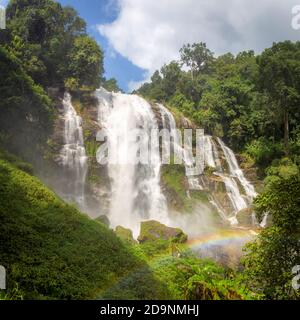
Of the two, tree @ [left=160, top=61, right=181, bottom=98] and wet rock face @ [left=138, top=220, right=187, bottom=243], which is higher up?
tree @ [left=160, top=61, right=181, bottom=98]

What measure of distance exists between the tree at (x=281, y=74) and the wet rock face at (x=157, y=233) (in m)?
16.2

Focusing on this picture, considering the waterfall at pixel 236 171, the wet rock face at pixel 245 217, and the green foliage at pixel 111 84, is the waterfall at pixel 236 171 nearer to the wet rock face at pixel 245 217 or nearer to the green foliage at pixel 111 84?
the wet rock face at pixel 245 217

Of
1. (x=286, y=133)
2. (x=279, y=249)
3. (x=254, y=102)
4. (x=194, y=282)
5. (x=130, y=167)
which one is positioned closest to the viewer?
(x=279, y=249)

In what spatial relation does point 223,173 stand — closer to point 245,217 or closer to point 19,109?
point 245,217

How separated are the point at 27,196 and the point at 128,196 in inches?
635

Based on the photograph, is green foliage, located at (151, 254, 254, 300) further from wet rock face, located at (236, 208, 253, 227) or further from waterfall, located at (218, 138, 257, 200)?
waterfall, located at (218, 138, 257, 200)

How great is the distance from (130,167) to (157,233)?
1027 centimetres

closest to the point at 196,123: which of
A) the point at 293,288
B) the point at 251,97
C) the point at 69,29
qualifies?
the point at 251,97

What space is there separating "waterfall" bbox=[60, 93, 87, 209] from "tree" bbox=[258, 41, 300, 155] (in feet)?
46.9

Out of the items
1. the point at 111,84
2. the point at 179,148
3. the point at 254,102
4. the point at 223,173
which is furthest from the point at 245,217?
the point at 111,84

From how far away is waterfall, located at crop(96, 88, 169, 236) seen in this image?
1019 inches

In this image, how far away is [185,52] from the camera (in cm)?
5488

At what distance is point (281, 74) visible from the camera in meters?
29.8

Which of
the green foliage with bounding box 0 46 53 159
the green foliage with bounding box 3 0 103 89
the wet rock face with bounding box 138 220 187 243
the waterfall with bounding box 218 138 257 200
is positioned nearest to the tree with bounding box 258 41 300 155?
the waterfall with bounding box 218 138 257 200
